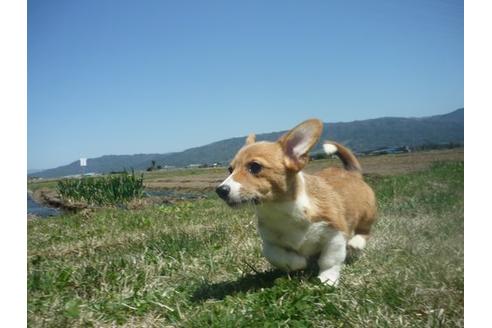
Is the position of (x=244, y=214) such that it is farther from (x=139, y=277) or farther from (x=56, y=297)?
(x=56, y=297)

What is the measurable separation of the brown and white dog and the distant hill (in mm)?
100

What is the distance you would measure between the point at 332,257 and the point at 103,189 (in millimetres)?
1267

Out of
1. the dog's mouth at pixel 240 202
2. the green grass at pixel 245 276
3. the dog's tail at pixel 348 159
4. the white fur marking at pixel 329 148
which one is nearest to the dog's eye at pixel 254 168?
the dog's mouth at pixel 240 202

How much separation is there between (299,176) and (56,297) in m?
1.14

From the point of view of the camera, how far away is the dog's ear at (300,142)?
1.87 m

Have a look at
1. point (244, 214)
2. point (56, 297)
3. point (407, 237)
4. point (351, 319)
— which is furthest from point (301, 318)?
point (244, 214)

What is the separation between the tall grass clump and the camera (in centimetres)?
249

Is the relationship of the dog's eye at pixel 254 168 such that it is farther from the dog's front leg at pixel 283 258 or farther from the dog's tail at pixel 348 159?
the dog's tail at pixel 348 159

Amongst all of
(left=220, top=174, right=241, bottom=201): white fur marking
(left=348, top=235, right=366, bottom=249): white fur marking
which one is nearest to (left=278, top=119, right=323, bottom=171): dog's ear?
(left=220, top=174, right=241, bottom=201): white fur marking

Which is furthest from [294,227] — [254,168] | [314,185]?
[254,168]

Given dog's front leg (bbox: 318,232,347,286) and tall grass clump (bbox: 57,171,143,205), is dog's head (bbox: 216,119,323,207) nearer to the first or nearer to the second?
dog's front leg (bbox: 318,232,347,286)

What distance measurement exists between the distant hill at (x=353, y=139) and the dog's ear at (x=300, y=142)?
0.07 metres

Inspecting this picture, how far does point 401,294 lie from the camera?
68.3 inches
